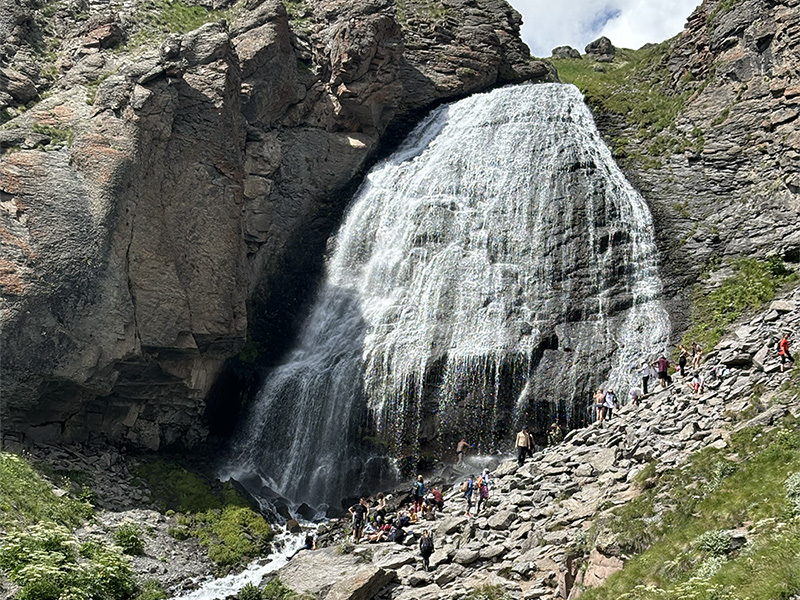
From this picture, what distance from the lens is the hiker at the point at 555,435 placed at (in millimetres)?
26705

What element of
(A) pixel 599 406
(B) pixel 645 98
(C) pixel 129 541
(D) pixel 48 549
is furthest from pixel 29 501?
(B) pixel 645 98

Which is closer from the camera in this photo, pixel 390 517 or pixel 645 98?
pixel 390 517

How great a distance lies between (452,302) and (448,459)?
303 inches

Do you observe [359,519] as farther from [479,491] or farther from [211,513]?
[211,513]

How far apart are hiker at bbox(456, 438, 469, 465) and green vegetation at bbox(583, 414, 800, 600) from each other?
1229 centimetres

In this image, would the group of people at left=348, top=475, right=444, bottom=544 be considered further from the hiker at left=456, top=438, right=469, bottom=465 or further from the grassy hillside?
the grassy hillside

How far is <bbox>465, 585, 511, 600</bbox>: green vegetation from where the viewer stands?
1584 cm

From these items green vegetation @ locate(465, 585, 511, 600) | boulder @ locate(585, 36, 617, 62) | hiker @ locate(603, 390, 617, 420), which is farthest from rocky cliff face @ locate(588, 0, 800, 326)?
boulder @ locate(585, 36, 617, 62)

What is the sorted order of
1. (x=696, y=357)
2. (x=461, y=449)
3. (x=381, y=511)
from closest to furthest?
(x=696, y=357), (x=381, y=511), (x=461, y=449)

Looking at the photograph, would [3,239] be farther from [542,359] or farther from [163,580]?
[542,359]

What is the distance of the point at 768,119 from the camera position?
34219mm

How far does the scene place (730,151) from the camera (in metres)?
35.3

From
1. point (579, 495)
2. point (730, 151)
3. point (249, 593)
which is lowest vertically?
point (249, 593)

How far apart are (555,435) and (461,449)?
3890 millimetres
